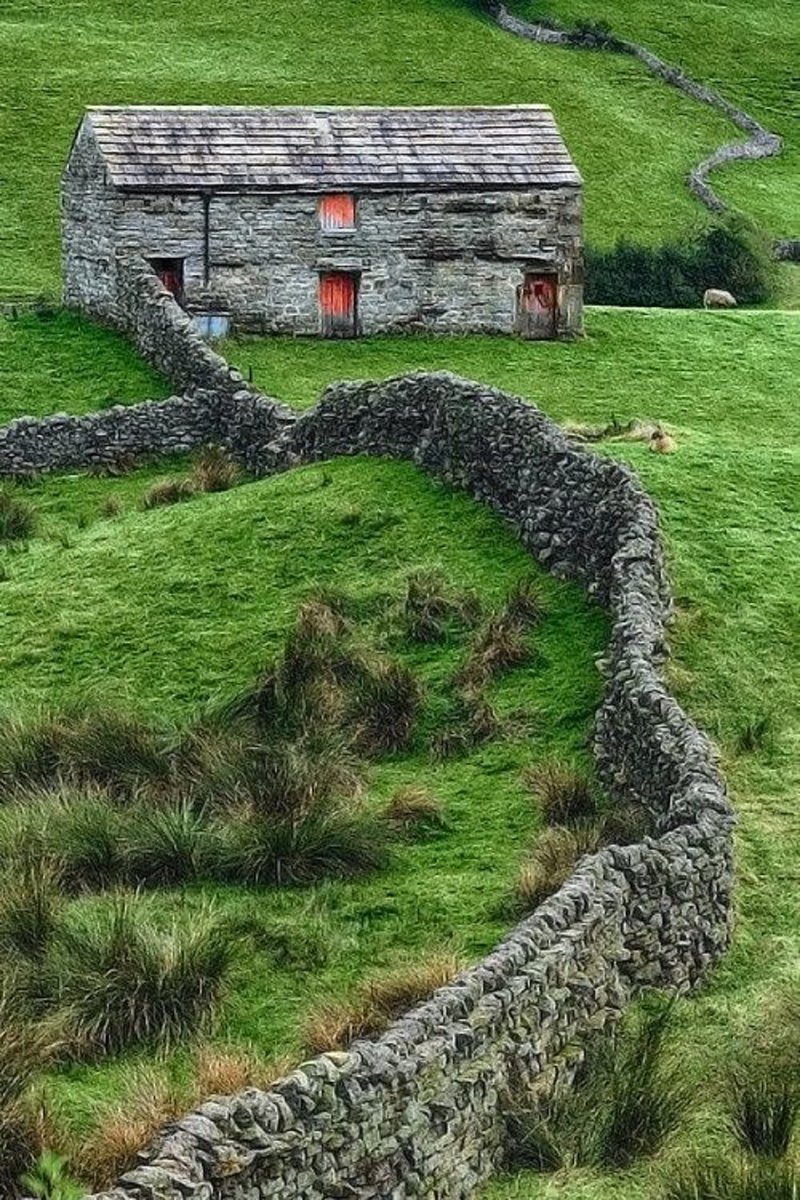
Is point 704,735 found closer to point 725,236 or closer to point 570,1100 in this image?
point 570,1100

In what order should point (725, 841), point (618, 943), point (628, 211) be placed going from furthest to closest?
point (628, 211) → point (725, 841) → point (618, 943)

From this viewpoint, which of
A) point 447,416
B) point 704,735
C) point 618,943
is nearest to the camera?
point 618,943

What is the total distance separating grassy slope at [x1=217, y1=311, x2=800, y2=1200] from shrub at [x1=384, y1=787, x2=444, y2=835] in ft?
7.79

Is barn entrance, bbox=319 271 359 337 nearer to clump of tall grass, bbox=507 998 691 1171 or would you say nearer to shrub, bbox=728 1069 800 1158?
clump of tall grass, bbox=507 998 691 1171

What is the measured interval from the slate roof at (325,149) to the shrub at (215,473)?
840 cm

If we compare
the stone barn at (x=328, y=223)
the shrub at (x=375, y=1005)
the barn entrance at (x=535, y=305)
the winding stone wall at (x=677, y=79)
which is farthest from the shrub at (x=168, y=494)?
the winding stone wall at (x=677, y=79)

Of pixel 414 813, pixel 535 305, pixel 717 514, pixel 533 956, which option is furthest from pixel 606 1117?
pixel 535 305

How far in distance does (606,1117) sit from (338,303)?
25.5 m

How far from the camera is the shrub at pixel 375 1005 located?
12305 mm

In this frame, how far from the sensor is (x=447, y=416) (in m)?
23.9

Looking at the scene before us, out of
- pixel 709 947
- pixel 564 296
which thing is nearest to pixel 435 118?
pixel 564 296

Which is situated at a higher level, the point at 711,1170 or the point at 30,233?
the point at 711,1170

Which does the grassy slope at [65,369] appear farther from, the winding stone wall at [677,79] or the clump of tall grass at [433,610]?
the winding stone wall at [677,79]

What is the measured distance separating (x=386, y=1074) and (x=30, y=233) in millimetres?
37574
